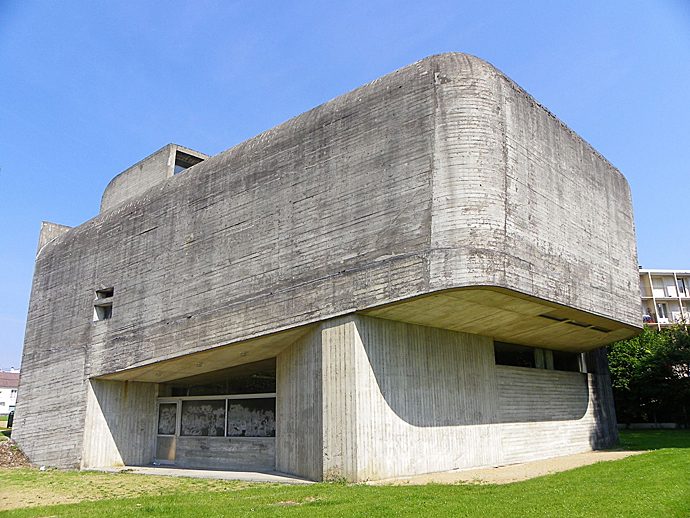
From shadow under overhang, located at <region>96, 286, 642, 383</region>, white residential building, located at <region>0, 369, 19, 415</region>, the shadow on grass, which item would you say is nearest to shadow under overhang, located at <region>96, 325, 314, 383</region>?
shadow under overhang, located at <region>96, 286, 642, 383</region>

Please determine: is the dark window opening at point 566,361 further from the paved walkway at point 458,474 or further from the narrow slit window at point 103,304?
the narrow slit window at point 103,304

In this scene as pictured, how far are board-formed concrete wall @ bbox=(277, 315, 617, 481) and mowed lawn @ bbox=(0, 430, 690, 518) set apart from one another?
1.17 metres

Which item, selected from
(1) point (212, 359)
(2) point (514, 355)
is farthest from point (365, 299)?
(2) point (514, 355)

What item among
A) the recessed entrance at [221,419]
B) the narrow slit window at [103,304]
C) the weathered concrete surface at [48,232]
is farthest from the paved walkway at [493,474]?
the weathered concrete surface at [48,232]

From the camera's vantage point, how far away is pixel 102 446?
19.1m

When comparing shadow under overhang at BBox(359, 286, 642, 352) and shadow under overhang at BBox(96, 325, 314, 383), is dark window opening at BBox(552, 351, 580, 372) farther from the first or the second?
shadow under overhang at BBox(96, 325, 314, 383)

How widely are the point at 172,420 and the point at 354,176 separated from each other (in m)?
11.5

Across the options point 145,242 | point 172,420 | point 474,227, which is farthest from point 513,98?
point 172,420

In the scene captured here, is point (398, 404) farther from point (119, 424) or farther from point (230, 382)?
point (119, 424)

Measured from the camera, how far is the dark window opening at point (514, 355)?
1673cm

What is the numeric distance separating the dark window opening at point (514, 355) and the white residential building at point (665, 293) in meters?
42.2

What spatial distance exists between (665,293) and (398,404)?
51.3 m

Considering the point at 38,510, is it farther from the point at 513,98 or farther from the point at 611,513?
the point at 513,98

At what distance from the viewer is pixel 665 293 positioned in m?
55.1
